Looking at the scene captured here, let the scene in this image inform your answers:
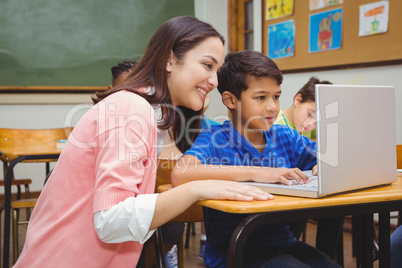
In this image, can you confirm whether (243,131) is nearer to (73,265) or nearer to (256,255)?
(256,255)

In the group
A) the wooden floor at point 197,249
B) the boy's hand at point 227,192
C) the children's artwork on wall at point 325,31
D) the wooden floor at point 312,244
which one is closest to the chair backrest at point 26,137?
the wooden floor at point 197,249

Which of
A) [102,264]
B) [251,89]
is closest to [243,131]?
[251,89]

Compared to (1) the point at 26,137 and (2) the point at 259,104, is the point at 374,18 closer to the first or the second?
(2) the point at 259,104

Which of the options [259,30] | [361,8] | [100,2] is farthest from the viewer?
[100,2]

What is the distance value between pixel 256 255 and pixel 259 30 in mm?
3325

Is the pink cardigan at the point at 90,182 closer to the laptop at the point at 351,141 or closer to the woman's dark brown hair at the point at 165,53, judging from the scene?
the woman's dark brown hair at the point at 165,53

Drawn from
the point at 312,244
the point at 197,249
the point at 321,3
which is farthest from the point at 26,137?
the point at 321,3

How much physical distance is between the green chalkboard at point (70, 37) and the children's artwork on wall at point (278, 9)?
126 centimetres

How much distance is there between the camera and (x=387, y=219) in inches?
41.5

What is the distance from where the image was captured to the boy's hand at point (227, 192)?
85 cm

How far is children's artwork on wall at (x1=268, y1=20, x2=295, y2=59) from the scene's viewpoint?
3764 millimetres

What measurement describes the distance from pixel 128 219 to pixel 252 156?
1.71 feet

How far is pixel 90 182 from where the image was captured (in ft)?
3.30

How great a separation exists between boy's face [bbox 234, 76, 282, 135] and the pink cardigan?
44 cm
